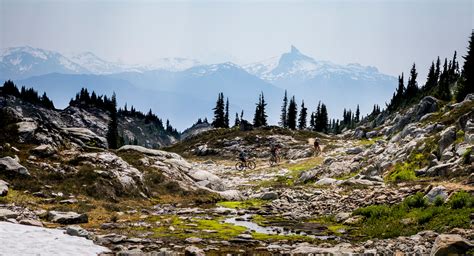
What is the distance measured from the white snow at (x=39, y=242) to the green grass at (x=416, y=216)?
12.6m

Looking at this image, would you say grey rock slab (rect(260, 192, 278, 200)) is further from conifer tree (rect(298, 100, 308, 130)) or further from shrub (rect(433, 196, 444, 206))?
conifer tree (rect(298, 100, 308, 130))

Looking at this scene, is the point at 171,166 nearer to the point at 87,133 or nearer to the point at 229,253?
the point at 87,133

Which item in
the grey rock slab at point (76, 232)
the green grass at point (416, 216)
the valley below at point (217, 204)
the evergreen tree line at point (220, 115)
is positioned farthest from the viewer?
the evergreen tree line at point (220, 115)

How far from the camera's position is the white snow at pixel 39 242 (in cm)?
1547

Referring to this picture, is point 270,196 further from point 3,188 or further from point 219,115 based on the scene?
point 219,115

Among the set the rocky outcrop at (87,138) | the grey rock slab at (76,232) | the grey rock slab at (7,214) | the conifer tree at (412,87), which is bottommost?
the grey rock slab at (76,232)

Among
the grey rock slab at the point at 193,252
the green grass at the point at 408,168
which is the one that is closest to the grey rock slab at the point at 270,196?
the green grass at the point at 408,168

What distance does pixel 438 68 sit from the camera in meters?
162

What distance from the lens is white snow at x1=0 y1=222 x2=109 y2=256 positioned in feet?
50.8

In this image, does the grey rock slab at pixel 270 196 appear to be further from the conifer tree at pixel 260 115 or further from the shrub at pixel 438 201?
the conifer tree at pixel 260 115

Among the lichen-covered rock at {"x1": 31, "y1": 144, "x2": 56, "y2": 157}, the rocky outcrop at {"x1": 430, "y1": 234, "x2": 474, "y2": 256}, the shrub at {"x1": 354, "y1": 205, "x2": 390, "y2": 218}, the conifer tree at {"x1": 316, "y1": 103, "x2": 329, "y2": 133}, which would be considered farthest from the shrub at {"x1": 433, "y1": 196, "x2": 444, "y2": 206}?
the conifer tree at {"x1": 316, "y1": 103, "x2": 329, "y2": 133}

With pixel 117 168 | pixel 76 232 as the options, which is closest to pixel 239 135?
pixel 117 168

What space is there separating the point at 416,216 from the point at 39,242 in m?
16.8

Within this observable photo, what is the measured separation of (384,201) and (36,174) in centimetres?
2213
